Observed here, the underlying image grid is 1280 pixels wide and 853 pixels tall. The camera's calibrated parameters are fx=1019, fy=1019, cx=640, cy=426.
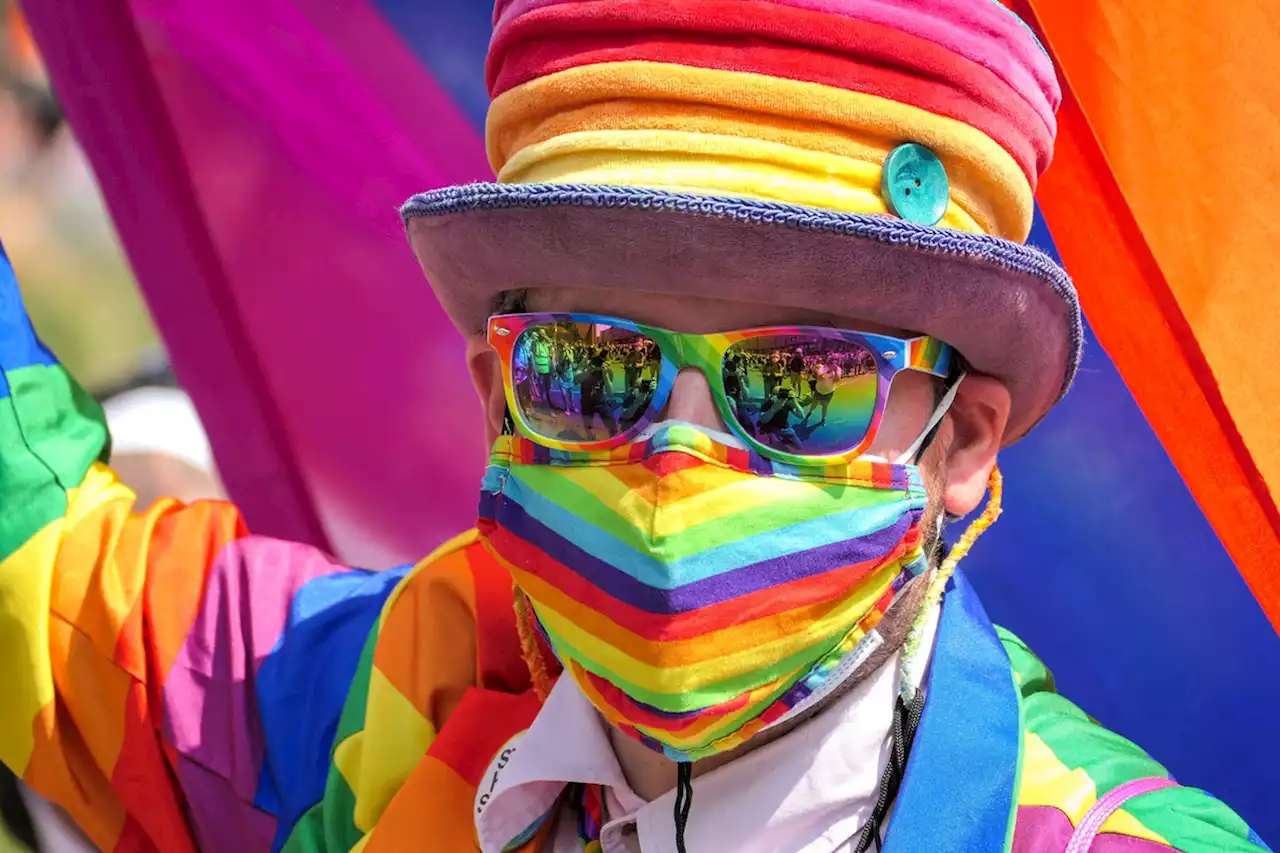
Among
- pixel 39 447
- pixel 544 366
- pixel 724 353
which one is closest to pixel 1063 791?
pixel 724 353

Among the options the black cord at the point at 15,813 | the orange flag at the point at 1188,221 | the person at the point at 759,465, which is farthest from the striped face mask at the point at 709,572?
the black cord at the point at 15,813

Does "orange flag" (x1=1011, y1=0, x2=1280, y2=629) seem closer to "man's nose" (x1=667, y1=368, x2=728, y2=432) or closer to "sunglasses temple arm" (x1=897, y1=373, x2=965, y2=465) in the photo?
"sunglasses temple arm" (x1=897, y1=373, x2=965, y2=465)

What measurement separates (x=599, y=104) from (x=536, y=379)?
36 cm

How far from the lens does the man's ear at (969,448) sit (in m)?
1.43

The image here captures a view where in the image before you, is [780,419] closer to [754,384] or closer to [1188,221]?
[754,384]

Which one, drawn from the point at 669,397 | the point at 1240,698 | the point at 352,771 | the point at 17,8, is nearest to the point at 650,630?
the point at 669,397

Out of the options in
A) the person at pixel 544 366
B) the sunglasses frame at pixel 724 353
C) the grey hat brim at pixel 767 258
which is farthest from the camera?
the person at pixel 544 366

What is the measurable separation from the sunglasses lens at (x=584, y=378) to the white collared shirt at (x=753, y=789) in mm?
479

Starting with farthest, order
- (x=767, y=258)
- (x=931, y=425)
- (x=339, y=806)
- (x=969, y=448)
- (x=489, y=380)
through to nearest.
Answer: (x=339, y=806) < (x=489, y=380) < (x=969, y=448) < (x=931, y=425) < (x=767, y=258)

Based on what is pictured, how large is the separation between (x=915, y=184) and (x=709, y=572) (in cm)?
51

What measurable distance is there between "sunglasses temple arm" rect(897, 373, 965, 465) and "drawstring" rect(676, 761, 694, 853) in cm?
50

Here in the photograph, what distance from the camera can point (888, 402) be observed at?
132 centimetres

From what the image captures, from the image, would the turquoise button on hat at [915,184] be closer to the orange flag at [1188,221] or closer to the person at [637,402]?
the person at [637,402]

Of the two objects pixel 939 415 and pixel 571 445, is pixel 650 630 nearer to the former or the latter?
pixel 571 445
